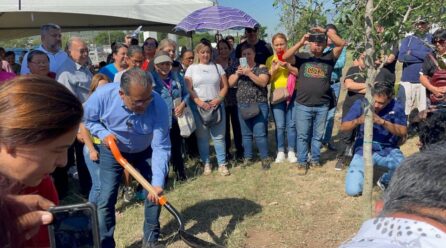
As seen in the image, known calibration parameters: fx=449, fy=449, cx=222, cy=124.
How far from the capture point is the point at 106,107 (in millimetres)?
3521

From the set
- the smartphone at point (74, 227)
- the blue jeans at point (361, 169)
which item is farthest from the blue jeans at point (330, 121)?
the smartphone at point (74, 227)

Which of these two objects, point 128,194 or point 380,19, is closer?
point 380,19

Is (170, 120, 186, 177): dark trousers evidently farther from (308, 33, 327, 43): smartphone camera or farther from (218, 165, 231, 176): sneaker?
(308, 33, 327, 43): smartphone camera

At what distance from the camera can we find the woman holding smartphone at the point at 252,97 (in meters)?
5.72

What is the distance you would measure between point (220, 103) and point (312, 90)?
3.81 ft

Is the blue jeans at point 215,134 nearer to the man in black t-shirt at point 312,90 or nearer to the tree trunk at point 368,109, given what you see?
the man in black t-shirt at point 312,90

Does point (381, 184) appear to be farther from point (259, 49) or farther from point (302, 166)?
point (259, 49)

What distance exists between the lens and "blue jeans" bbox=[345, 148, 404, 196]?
468 centimetres

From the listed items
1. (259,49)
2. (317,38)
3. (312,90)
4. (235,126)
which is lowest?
(235,126)

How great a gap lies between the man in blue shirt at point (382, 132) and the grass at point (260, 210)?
0.21 metres

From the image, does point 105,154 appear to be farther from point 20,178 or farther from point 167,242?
point 20,178

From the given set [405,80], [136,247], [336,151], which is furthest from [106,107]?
[405,80]

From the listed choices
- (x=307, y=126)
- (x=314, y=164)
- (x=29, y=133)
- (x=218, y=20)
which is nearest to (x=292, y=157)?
(x=314, y=164)

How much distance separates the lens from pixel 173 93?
5500mm
